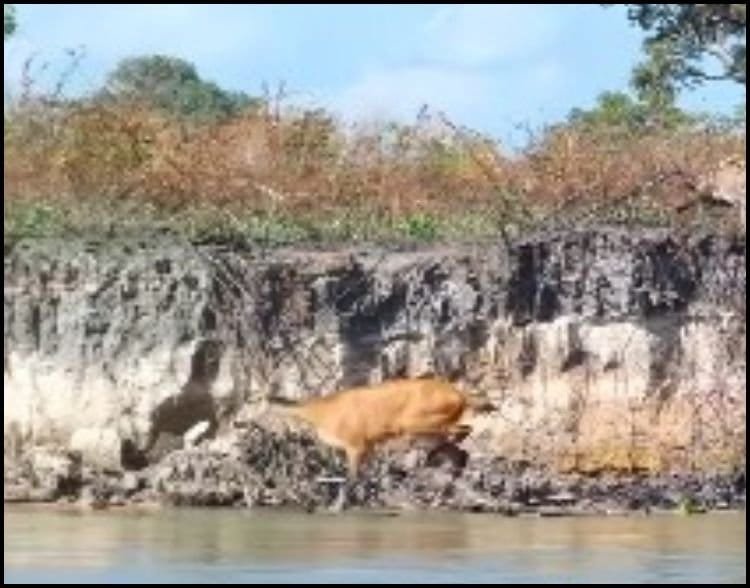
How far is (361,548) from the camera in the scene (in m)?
16.8

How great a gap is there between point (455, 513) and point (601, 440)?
9.16ft

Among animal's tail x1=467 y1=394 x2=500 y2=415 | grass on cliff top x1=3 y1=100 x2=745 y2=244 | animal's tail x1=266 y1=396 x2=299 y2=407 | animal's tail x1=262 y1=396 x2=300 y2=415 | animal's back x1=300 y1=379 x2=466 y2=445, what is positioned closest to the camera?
animal's back x1=300 y1=379 x2=466 y2=445

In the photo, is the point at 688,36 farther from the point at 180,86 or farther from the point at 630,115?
the point at 180,86

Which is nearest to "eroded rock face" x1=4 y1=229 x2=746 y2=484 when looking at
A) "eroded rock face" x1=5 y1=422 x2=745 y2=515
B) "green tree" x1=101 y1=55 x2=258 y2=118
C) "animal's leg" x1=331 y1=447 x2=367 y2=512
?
"eroded rock face" x1=5 y1=422 x2=745 y2=515

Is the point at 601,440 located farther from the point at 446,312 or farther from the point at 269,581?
the point at 269,581

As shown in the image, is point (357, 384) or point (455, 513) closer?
point (455, 513)

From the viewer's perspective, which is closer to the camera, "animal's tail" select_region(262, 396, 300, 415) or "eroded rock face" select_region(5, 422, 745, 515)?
"eroded rock face" select_region(5, 422, 745, 515)

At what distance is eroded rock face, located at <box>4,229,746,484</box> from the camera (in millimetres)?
21953

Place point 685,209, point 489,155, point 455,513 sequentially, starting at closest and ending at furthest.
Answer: point 455,513 < point 685,209 < point 489,155

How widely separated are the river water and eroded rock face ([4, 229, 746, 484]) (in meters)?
2.17

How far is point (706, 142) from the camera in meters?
25.8

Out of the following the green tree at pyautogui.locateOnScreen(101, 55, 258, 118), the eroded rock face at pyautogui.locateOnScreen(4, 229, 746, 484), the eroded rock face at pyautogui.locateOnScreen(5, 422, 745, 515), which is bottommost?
the eroded rock face at pyautogui.locateOnScreen(5, 422, 745, 515)

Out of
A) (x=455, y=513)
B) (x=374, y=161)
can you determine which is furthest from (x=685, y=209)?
(x=455, y=513)

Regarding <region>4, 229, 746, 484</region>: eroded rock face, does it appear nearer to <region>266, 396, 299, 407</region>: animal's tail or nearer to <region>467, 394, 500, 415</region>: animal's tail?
<region>467, 394, 500, 415</region>: animal's tail
